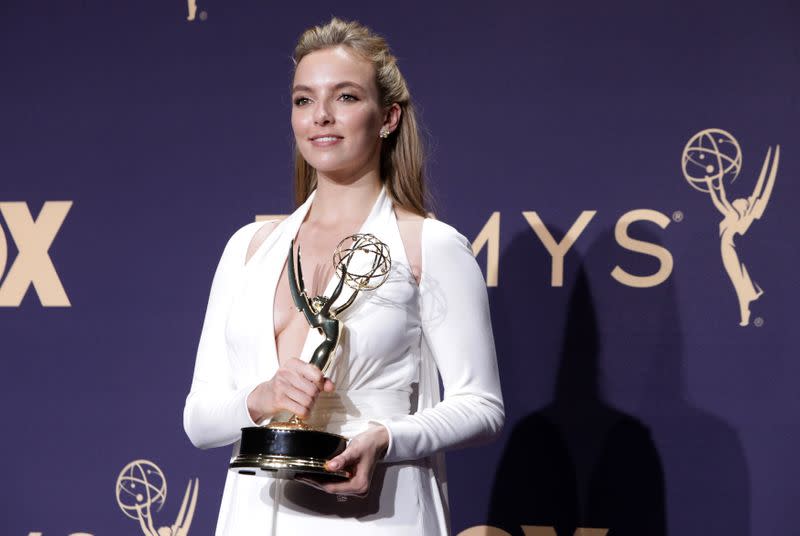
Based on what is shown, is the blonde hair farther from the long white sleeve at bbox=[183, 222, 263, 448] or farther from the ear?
the long white sleeve at bbox=[183, 222, 263, 448]

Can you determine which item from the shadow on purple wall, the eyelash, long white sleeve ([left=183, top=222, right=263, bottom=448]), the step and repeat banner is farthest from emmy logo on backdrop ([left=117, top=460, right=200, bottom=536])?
the eyelash

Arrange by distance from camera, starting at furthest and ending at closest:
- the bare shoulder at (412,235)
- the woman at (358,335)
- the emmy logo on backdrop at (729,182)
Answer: the emmy logo on backdrop at (729,182) → the bare shoulder at (412,235) → the woman at (358,335)

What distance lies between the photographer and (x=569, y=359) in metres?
2.68

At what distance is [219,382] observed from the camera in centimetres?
181

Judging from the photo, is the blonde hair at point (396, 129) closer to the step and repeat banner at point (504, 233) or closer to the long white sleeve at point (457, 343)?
the long white sleeve at point (457, 343)

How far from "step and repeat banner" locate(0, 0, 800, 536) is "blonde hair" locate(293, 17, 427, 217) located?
0.79m

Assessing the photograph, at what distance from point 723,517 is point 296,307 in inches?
52.8

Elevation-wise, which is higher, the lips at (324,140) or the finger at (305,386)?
the lips at (324,140)

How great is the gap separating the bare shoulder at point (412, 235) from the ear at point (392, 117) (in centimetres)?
15

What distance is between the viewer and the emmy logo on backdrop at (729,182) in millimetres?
2570

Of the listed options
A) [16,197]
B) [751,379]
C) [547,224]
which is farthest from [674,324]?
[16,197]

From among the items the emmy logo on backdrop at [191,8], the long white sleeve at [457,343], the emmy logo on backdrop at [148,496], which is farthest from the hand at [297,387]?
the emmy logo on backdrop at [191,8]

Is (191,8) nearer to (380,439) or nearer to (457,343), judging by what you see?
(457,343)

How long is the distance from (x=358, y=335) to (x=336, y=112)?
0.39 m
